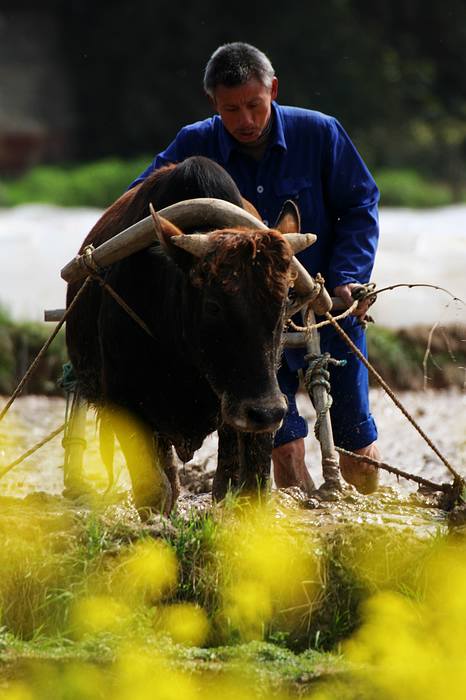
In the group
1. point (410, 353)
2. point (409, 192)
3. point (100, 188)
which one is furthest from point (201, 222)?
point (409, 192)

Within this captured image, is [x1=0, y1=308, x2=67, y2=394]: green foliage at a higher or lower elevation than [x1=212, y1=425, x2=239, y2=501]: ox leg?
higher

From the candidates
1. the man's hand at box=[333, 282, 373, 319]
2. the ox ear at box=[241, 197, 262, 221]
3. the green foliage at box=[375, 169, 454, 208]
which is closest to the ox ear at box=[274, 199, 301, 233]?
the ox ear at box=[241, 197, 262, 221]

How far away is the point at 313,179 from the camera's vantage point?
635 centimetres

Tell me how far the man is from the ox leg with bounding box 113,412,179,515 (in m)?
0.80

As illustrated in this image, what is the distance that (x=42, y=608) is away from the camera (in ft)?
16.0

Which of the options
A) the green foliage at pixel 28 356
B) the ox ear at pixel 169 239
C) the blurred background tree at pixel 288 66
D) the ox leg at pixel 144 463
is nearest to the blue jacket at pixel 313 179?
the ox leg at pixel 144 463

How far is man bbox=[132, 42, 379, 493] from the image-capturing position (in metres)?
6.10

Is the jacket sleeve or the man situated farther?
the jacket sleeve

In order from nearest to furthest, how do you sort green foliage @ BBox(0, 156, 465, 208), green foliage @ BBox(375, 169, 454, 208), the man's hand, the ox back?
the ox back → the man's hand → green foliage @ BBox(0, 156, 465, 208) → green foliage @ BBox(375, 169, 454, 208)

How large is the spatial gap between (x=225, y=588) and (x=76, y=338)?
1.88m

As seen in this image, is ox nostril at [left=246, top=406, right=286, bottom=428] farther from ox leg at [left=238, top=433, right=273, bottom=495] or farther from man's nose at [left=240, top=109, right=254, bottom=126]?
man's nose at [left=240, top=109, right=254, bottom=126]

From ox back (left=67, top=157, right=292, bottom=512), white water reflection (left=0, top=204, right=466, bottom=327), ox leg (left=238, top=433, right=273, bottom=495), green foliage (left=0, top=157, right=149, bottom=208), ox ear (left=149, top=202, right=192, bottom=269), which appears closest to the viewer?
ox back (left=67, top=157, right=292, bottom=512)

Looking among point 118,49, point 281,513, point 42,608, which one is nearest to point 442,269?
point 281,513

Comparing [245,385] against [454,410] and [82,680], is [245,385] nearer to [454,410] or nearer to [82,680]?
[82,680]
